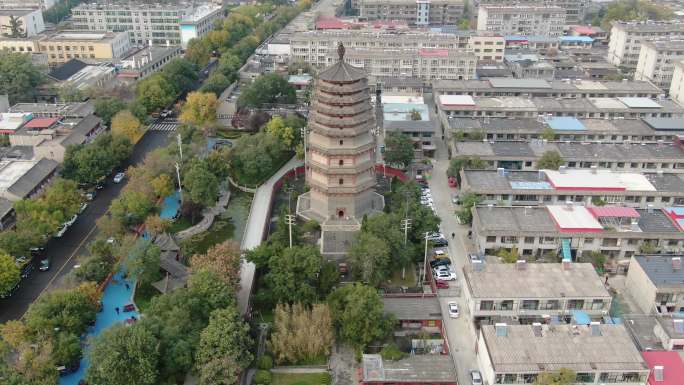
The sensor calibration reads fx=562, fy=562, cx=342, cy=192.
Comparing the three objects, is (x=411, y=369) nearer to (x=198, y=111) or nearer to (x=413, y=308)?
(x=413, y=308)

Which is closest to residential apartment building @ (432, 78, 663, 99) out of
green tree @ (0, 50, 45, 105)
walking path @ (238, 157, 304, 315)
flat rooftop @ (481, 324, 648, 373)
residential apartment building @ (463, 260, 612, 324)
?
walking path @ (238, 157, 304, 315)

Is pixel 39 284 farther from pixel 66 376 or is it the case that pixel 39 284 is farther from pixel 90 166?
pixel 90 166

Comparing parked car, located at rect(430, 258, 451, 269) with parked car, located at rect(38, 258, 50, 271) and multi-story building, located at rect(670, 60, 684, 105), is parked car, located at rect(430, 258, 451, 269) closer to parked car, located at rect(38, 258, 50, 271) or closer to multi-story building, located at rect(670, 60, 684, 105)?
parked car, located at rect(38, 258, 50, 271)

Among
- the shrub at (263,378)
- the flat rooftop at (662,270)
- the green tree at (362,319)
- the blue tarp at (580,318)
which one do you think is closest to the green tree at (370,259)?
the green tree at (362,319)

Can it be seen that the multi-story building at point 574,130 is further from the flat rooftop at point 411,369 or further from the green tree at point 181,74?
the green tree at point 181,74

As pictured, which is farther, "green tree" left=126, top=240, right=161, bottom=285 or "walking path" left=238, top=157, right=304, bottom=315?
"walking path" left=238, top=157, right=304, bottom=315

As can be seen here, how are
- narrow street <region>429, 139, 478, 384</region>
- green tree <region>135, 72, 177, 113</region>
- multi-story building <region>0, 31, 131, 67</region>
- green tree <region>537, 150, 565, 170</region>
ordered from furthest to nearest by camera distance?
multi-story building <region>0, 31, 131, 67</region> → green tree <region>135, 72, 177, 113</region> → green tree <region>537, 150, 565, 170</region> → narrow street <region>429, 139, 478, 384</region>

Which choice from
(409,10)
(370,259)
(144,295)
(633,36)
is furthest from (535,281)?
(409,10)

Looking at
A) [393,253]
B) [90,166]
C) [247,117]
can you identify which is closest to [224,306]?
[393,253]

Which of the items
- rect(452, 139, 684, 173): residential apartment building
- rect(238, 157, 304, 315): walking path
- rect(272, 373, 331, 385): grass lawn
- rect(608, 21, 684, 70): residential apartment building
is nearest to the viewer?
rect(272, 373, 331, 385): grass lawn
